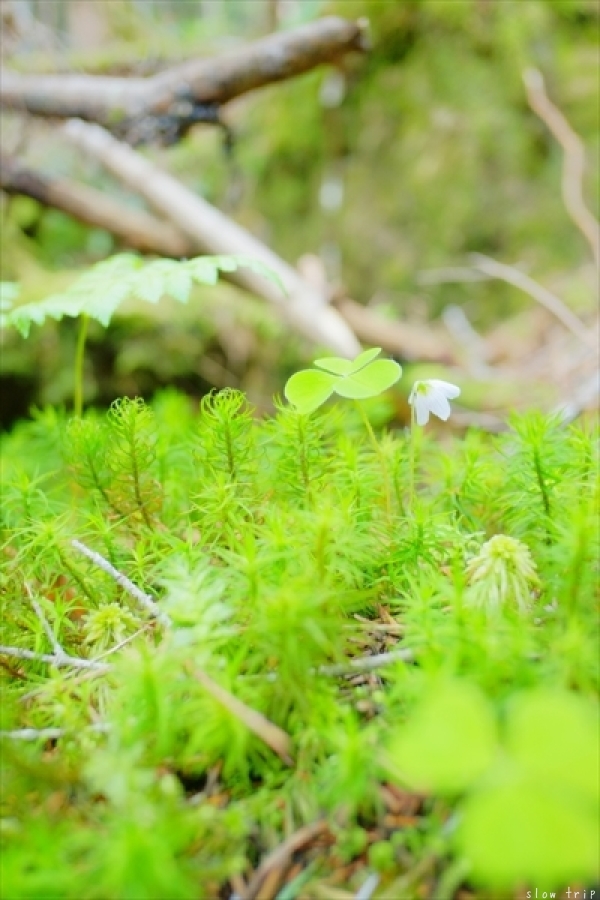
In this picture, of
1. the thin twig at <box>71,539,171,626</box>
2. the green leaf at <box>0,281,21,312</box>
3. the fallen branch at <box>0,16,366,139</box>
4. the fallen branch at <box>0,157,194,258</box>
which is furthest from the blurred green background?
the thin twig at <box>71,539,171,626</box>

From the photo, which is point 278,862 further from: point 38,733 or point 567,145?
point 567,145

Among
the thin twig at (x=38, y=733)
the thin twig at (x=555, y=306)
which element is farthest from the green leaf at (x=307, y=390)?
the thin twig at (x=555, y=306)

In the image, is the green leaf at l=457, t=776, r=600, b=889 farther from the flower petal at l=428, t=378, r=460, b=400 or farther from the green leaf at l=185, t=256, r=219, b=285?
the green leaf at l=185, t=256, r=219, b=285

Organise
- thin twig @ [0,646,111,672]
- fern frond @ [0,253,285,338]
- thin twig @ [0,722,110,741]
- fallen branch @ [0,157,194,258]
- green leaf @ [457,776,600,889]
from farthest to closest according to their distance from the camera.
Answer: fallen branch @ [0,157,194,258] < fern frond @ [0,253,285,338] < thin twig @ [0,646,111,672] < thin twig @ [0,722,110,741] < green leaf @ [457,776,600,889]

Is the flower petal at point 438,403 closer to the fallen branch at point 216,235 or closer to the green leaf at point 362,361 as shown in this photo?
the green leaf at point 362,361

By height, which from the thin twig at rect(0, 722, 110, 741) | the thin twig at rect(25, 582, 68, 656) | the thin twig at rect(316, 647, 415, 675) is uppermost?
the thin twig at rect(25, 582, 68, 656)

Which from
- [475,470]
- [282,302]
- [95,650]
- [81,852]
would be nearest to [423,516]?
[475,470]

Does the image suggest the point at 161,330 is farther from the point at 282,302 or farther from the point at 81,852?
the point at 81,852
